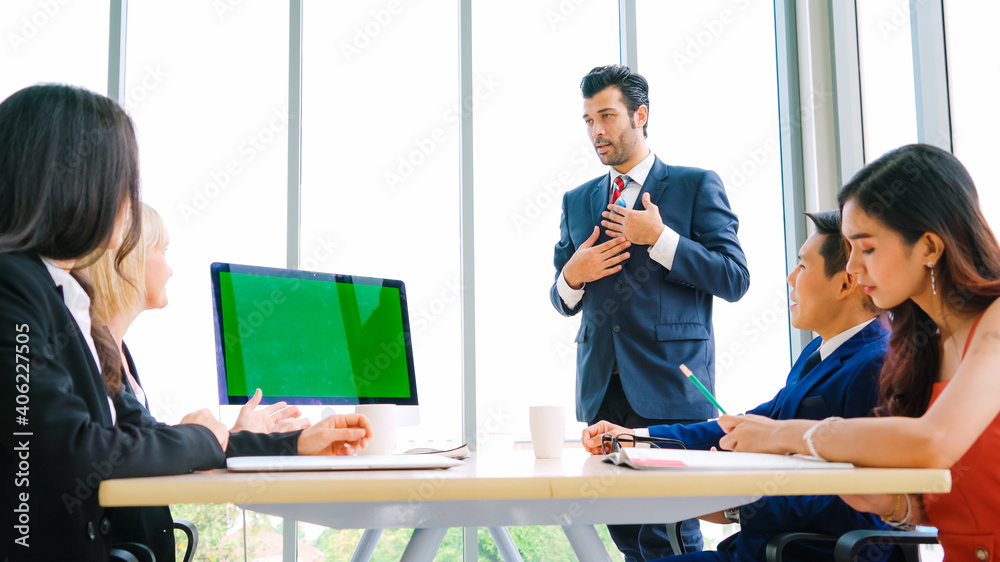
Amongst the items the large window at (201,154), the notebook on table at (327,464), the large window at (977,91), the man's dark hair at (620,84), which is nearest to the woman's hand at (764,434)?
the notebook on table at (327,464)

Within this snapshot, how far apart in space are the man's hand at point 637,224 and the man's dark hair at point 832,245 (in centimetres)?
66

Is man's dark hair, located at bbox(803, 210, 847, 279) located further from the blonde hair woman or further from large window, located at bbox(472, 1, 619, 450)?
large window, located at bbox(472, 1, 619, 450)

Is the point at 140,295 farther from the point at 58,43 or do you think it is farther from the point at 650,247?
the point at 58,43

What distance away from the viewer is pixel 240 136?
3541mm

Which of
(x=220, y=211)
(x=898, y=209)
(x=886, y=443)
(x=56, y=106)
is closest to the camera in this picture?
(x=886, y=443)

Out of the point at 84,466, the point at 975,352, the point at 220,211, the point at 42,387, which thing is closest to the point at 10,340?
the point at 42,387

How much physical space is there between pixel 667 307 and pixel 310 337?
1244 millimetres

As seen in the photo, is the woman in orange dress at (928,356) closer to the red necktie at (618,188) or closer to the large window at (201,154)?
the red necktie at (618,188)

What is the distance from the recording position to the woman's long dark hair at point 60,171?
1110mm

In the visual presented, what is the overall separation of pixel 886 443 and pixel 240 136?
3163mm

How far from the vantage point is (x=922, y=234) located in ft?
4.28

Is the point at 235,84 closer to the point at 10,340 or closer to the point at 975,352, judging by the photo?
the point at 10,340

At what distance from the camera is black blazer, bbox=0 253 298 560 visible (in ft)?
3.13

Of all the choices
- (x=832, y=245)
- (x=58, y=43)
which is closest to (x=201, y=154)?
(x=58, y=43)
